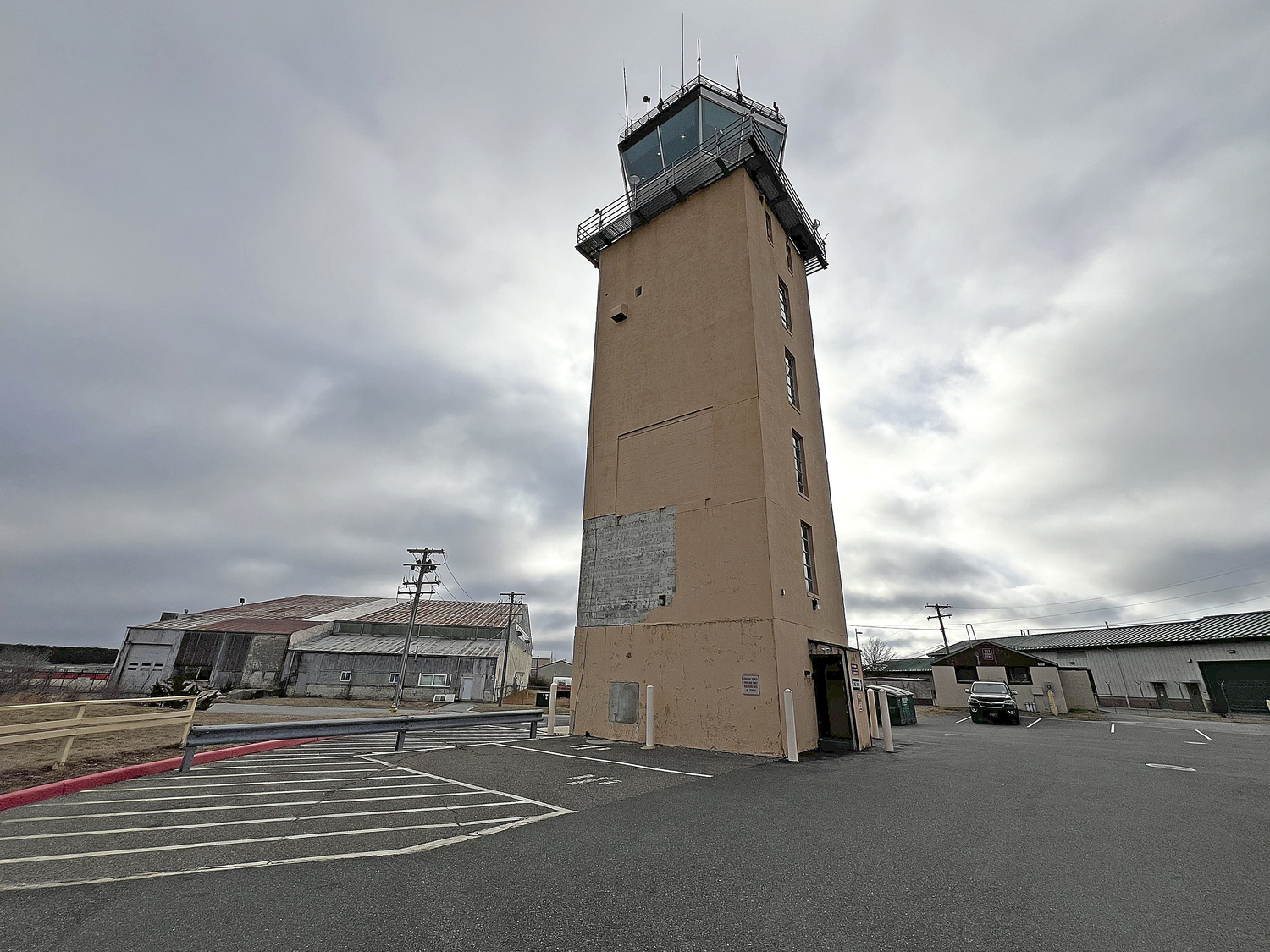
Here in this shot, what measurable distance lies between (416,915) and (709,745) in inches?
432

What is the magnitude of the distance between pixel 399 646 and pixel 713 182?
1645 inches

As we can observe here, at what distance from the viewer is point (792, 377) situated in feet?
63.0

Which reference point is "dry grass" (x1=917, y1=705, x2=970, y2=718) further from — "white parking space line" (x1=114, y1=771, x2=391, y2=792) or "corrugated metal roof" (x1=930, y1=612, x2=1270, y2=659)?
"white parking space line" (x1=114, y1=771, x2=391, y2=792)

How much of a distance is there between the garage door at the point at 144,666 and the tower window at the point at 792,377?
50942 mm

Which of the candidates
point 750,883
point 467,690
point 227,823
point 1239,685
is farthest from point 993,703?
point 467,690

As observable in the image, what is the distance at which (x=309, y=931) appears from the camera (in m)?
3.58

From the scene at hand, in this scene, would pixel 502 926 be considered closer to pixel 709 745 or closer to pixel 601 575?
pixel 709 745

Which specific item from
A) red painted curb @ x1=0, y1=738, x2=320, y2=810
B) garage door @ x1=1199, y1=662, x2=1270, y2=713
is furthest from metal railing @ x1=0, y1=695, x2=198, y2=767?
garage door @ x1=1199, y1=662, x2=1270, y2=713

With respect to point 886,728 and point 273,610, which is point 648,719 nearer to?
point 886,728

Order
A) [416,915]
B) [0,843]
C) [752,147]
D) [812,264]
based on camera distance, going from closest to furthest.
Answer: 1. [416,915]
2. [0,843]
3. [752,147]
4. [812,264]

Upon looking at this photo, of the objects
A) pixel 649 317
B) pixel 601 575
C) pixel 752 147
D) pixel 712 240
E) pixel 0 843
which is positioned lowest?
pixel 0 843

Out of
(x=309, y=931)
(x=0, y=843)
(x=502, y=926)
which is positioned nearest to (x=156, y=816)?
(x=0, y=843)

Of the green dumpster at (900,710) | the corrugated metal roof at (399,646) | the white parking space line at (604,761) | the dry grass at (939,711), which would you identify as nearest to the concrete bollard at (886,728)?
the white parking space line at (604,761)

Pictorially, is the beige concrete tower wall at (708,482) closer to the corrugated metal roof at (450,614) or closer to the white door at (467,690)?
the white door at (467,690)
